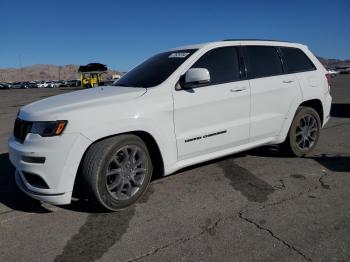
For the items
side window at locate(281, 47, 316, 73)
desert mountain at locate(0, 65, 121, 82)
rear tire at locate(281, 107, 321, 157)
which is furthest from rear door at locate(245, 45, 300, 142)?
desert mountain at locate(0, 65, 121, 82)

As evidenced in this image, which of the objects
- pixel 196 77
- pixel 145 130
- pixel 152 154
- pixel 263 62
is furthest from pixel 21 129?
pixel 263 62

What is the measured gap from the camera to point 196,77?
4.16 meters

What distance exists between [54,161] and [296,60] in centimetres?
391

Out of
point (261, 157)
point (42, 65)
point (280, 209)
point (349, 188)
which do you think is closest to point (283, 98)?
A: point (261, 157)

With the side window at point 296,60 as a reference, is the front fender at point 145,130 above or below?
below

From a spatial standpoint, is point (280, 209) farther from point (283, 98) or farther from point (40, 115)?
point (40, 115)

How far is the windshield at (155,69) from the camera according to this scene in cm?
452

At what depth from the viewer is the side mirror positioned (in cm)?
415

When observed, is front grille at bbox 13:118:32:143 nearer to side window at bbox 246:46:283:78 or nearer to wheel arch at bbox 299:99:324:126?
side window at bbox 246:46:283:78

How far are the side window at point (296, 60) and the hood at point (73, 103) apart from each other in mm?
2462

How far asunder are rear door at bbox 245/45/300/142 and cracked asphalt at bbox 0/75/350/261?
1.99ft

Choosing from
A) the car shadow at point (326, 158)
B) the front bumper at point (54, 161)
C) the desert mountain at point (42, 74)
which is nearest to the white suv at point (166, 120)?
the front bumper at point (54, 161)

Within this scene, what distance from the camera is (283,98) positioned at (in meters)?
5.30

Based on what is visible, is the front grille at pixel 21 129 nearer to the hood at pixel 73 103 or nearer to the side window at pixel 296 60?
the hood at pixel 73 103
